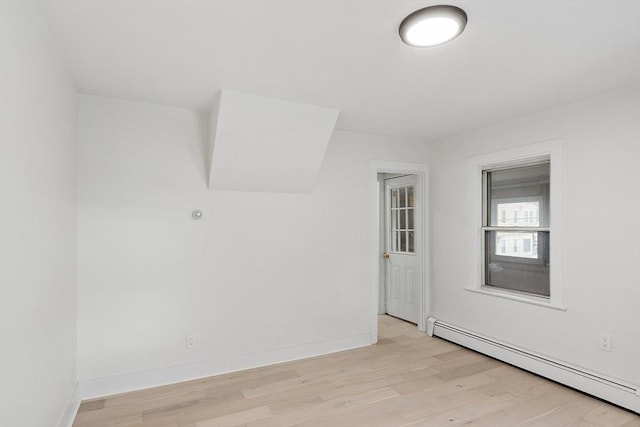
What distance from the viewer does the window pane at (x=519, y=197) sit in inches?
131

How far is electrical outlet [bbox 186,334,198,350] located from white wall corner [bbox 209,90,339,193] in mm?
1314

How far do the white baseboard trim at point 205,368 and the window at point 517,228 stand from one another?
1.66 metres

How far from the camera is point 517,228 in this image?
3516 millimetres

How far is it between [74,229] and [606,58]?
3.79 metres

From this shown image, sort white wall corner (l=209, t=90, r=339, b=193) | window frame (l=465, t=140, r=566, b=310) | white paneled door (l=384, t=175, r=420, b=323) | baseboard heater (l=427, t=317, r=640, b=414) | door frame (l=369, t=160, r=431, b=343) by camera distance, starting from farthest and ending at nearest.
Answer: white paneled door (l=384, t=175, r=420, b=323) < door frame (l=369, t=160, r=431, b=343) < window frame (l=465, t=140, r=566, b=310) < white wall corner (l=209, t=90, r=339, b=193) < baseboard heater (l=427, t=317, r=640, b=414)

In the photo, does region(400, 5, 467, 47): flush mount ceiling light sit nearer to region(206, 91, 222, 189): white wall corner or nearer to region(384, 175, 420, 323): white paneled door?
region(206, 91, 222, 189): white wall corner

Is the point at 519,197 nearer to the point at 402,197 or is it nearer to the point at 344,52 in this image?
the point at 402,197

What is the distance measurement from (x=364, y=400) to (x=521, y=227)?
7.28 feet

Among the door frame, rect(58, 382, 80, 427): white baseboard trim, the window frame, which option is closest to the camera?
rect(58, 382, 80, 427): white baseboard trim

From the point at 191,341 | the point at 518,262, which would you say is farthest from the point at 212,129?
the point at 518,262

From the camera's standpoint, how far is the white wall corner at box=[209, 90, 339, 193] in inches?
113

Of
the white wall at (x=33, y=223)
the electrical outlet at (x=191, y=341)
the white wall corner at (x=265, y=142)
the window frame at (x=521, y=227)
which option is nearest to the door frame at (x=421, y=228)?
the window frame at (x=521, y=227)

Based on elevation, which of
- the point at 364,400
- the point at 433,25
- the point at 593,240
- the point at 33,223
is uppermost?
the point at 433,25

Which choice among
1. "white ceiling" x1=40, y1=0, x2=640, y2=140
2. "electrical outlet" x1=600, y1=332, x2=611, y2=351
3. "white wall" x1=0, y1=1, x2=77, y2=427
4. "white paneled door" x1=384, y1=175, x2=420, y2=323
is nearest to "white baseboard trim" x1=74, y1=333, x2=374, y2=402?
"white wall" x1=0, y1=1, x2=77, y2=427
